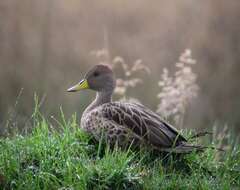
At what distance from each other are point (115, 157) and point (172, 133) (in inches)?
35.6

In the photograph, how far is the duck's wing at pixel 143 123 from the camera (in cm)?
722

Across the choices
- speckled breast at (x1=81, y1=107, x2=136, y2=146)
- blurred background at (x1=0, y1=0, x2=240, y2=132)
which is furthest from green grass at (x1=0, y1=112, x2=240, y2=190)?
blurred background at (x1=0, y1=0, x2=240, y2=132)

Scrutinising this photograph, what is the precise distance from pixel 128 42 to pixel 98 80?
490cm

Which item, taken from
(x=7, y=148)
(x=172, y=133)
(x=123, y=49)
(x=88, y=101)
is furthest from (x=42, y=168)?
(x=123, y=49)

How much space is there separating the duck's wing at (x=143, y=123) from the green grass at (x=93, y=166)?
135mm

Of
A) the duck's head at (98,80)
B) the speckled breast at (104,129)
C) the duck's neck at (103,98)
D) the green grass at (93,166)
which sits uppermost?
the duck's head at (98,80)

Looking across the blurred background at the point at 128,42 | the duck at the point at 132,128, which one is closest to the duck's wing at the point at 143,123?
the duck at the point at 132,128

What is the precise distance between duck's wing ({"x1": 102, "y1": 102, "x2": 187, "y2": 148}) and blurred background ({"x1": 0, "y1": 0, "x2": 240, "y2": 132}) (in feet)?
14.7

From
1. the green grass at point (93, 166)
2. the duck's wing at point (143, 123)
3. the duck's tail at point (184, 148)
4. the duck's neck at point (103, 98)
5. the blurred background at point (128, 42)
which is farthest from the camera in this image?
the blurred background at point (128, 42)

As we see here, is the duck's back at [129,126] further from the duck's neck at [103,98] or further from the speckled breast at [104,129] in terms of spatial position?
the duck's neck at [103,98]

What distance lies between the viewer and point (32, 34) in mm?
12922

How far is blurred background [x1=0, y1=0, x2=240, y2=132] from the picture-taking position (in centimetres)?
1247

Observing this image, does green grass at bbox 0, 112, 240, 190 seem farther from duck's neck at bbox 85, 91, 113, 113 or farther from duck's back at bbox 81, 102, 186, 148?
duck's neck at bbox 85, 91, 113, 113

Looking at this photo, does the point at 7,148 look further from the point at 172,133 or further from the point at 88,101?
the point at 88,101
